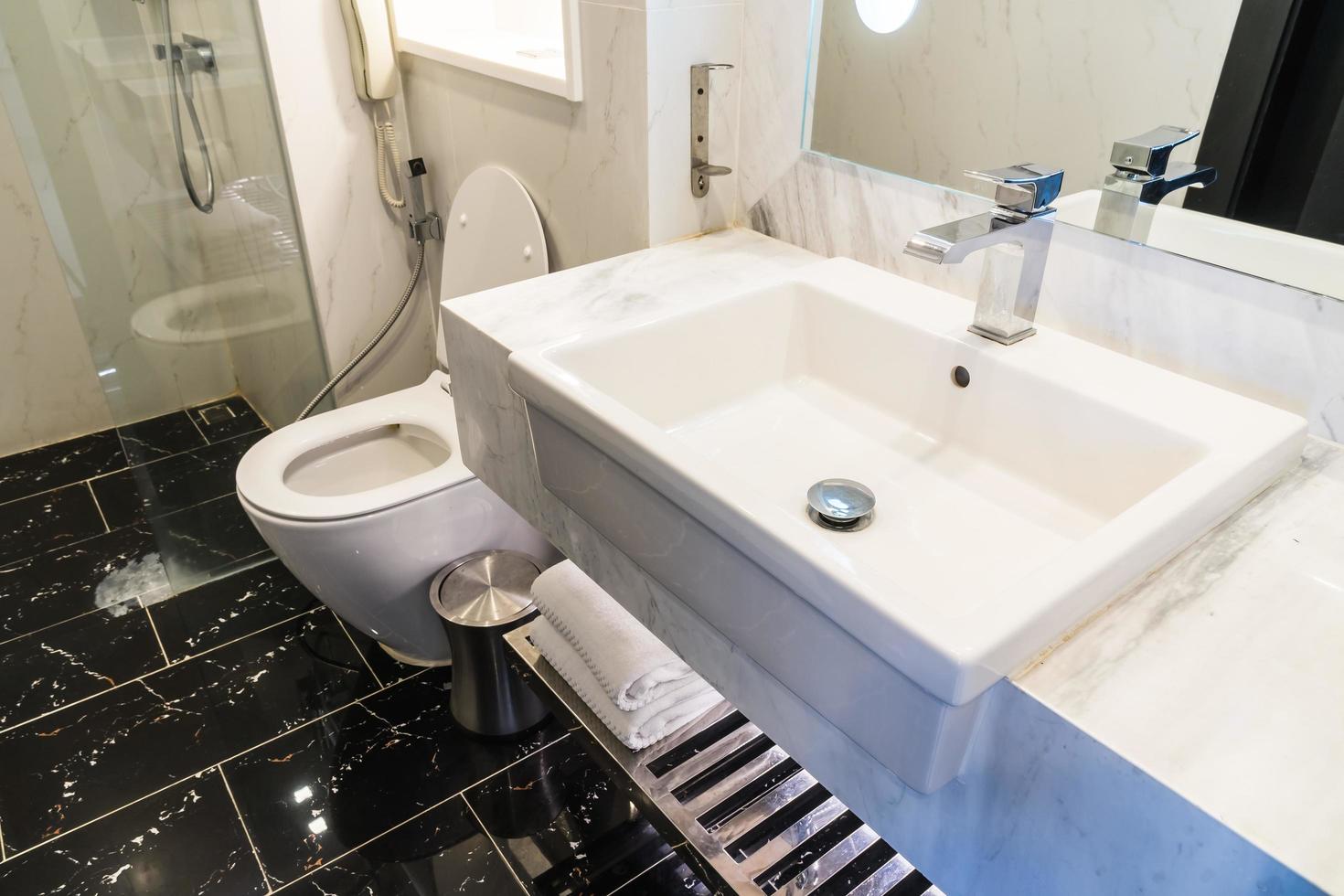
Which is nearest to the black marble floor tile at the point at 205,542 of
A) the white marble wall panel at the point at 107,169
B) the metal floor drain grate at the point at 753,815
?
the white marble wall panel at the point at 107,169

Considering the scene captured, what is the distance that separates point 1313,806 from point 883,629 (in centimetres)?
26

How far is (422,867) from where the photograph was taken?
57.7 inches

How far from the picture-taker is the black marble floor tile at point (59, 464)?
238 cm

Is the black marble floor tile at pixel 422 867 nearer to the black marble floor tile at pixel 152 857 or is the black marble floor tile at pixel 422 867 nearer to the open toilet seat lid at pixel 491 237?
the black marble floor tile at pixel 152 857

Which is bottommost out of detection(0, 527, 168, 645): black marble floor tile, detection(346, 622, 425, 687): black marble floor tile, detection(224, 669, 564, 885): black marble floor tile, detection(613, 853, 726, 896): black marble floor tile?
detection(613, 853, 726, 896): black marble floor tile

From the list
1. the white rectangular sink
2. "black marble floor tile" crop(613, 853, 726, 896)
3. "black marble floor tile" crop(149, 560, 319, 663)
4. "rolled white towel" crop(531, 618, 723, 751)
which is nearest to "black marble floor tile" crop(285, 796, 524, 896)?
"black marble floor tile" crop(613, 853, 726, 896)

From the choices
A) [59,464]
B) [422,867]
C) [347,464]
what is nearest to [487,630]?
[422,867]

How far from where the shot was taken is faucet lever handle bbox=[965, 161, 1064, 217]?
894 mm

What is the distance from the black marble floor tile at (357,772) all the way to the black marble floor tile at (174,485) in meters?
0.71

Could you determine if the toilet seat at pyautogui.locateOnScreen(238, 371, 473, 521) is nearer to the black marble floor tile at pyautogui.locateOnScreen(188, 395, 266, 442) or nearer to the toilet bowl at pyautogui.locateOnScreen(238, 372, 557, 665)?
→ the toilet bowl at pyautogui.locateOnScreen(238, 372, 557, 665)

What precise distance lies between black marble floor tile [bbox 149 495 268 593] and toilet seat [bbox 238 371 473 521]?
1.35ft

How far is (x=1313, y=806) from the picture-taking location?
55 cm

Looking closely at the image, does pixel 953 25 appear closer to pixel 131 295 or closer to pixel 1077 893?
pixel 1077 893

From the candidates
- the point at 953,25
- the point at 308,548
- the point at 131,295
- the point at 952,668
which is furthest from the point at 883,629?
the point at 131,295
